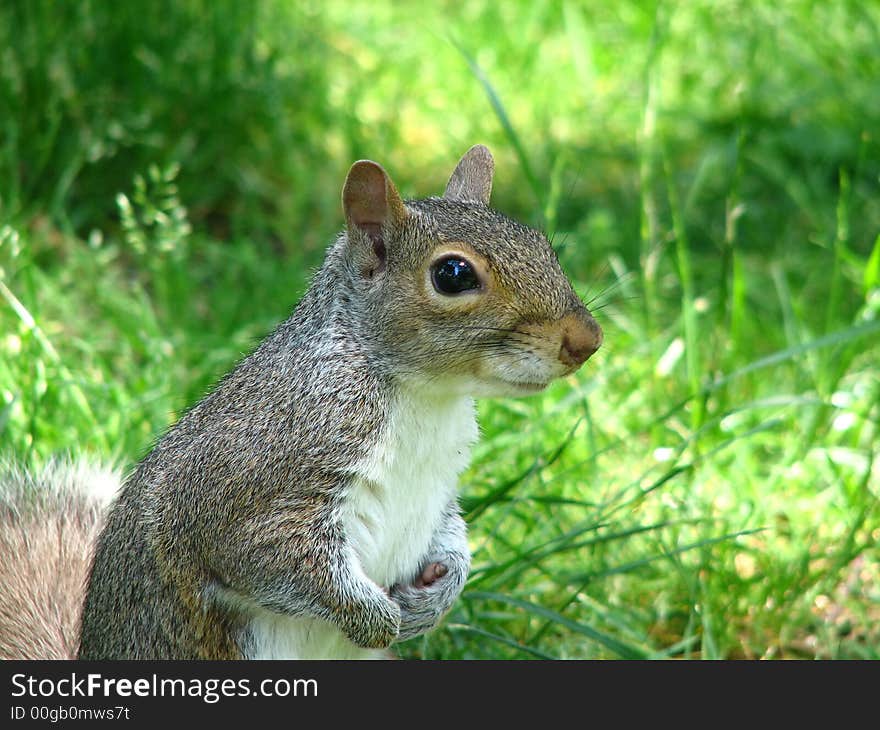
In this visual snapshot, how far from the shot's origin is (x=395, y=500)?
2.17 metres

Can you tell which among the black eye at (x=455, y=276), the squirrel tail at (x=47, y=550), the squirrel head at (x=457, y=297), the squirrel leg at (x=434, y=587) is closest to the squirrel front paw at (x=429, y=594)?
the squirrel leg at (x=434, y=587)

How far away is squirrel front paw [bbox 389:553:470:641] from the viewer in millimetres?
2285

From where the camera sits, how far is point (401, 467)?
215 cm

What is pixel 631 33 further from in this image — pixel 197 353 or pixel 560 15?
pixel 197 353

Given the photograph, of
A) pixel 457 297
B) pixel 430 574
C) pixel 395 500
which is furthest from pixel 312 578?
pixel 457 297

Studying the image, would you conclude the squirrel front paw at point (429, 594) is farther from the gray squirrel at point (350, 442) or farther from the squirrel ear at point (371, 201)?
the squirrel ear at point (371, 201)

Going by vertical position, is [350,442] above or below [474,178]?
below

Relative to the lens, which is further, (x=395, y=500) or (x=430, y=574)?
(x=430, y=574)

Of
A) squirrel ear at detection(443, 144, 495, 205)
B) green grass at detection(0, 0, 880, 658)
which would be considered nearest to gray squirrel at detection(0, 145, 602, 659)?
squirrel ear at detection(443, 144, 495, 205)

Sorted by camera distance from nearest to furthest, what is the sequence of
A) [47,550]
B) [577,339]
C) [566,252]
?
[577,339] < [47,550] < [566,252]

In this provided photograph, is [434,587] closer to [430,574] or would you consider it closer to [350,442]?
[430,574]

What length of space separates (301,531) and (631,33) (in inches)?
129

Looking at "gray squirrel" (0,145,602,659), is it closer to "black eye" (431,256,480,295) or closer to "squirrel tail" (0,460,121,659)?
"black eye" (431,256,480,295)

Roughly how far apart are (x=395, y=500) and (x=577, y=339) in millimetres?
368
